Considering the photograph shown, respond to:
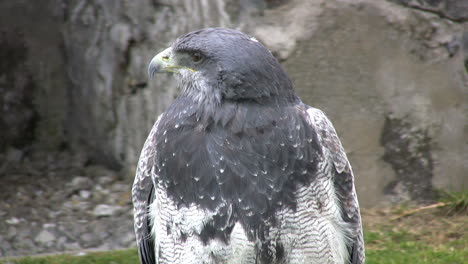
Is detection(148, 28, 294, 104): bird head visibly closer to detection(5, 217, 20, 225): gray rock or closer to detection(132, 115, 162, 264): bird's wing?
detection(132, 115, 162, 264): bird's wing

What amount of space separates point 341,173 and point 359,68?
7.90 ft

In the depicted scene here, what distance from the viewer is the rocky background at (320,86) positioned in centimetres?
621

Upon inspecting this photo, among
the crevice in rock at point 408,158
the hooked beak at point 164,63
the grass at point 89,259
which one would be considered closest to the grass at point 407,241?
the grass at point 89,259

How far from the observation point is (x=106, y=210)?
22.1ft

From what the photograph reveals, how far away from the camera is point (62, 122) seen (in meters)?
7.89

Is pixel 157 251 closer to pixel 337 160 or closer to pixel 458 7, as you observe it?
pixel 337 160

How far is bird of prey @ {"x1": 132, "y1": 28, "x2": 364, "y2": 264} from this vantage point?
3.76 metres

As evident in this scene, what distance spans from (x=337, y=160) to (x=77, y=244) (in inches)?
118

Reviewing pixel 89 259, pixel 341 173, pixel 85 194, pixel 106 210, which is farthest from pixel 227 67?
pixel 85 194

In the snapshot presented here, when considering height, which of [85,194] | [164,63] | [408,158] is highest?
[164,63]

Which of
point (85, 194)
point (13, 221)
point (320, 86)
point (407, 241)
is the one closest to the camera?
point (407, 241)

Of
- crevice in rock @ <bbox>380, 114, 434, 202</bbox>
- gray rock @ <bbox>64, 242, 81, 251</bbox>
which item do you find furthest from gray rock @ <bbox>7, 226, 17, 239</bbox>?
crevice in rock @ <bbox>380, 114, 434, 202</bbox>

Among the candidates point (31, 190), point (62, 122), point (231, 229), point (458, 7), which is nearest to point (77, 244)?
point (31, 190)

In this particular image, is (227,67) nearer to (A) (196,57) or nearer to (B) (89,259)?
(A) (196,57)
